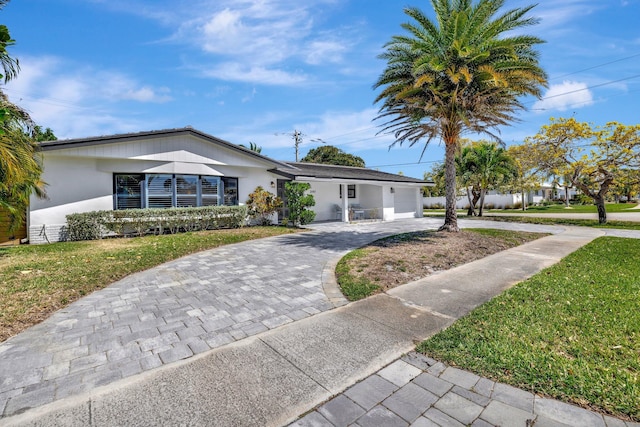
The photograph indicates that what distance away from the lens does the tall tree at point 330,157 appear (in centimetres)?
4345

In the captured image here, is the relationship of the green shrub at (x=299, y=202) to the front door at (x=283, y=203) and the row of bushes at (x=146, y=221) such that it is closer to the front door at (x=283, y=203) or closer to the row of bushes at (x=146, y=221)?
the front door at (x=283, y=203)

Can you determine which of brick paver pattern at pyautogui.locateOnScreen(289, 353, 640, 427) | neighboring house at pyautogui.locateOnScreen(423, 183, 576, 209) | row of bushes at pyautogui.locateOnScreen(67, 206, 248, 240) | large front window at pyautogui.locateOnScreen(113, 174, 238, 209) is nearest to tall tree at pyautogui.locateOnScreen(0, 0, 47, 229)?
row of bushes at pyautogui.locateOnScreen(67, 206, 248, 240)

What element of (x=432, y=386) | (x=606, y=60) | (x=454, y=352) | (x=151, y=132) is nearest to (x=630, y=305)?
(x=454, y=352)

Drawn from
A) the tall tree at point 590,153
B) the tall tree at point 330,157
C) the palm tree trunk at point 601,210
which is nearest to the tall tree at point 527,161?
the tall tree at point 590,153

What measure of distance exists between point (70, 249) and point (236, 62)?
30.0 feet

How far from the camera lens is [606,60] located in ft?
54.1

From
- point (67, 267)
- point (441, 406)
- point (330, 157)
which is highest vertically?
point (330, 157)

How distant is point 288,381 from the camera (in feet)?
9.07

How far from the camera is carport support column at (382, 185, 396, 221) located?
1922 cm

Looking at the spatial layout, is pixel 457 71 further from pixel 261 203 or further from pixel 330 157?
pixel 330 157

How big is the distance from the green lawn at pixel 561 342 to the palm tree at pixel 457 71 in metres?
6.59

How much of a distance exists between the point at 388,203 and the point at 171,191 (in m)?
13.3

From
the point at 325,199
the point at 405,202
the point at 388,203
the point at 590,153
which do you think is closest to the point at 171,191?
the point at 325,199

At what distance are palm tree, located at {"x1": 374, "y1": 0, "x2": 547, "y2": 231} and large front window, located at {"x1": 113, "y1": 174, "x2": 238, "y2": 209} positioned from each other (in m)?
8.79
